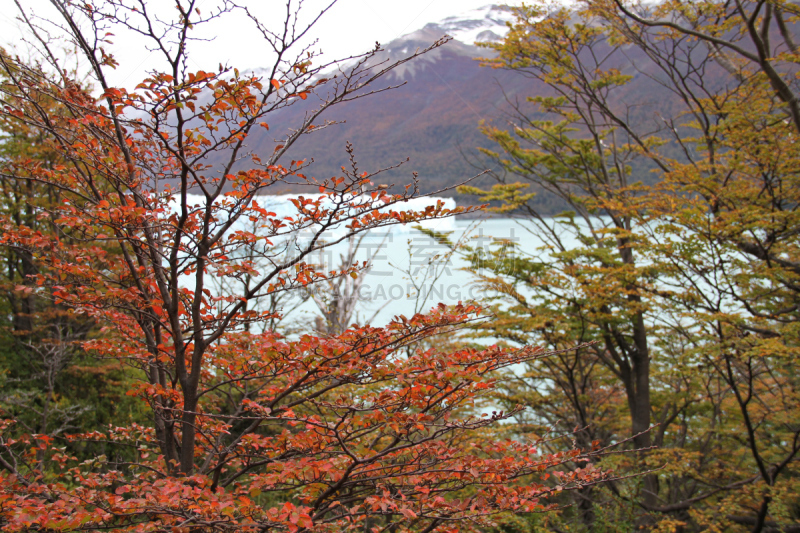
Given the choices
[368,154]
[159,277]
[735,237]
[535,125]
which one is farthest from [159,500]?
[368,154]

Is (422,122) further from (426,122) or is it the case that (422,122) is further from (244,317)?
(244,317)

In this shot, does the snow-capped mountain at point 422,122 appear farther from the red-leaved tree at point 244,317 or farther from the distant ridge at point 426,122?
the red-leaved tree at point 244,317

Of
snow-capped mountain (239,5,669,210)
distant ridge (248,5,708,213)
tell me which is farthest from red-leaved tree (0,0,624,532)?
snow-capped mountain (239,5,669,210)

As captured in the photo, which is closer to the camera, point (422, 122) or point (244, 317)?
point (244, 317)

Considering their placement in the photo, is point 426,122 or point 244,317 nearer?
point 244,317

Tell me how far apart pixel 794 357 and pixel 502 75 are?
140 ft

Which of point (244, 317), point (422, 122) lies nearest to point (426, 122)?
point (422, 122)

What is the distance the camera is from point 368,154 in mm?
29016

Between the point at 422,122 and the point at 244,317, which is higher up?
the point at 422,122

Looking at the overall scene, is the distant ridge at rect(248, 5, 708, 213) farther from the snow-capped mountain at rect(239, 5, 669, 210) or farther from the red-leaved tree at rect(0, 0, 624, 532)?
the red-leaved tree at rect(0, 0, 624, 532)

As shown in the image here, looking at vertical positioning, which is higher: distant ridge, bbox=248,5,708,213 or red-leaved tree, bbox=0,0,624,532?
distant ridge, bbox=248,5,708,213

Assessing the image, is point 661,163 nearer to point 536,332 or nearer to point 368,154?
point 536,332

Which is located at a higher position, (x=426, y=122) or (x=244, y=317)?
(x=426, y=122)

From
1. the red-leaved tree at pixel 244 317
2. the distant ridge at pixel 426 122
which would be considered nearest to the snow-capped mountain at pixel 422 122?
the distant ridge at pixel 426 122
